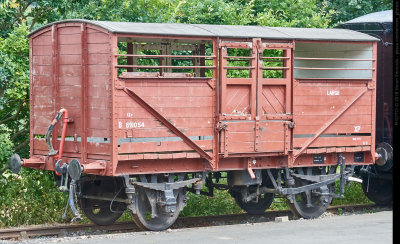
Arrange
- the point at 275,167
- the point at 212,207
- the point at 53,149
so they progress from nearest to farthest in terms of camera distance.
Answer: the point at 53,149 → the point at 275,167 → the point at 212,207

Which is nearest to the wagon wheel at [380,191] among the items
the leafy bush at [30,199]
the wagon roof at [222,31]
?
the wagon roof at [222,31]

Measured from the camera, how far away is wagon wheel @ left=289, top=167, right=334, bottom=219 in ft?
46.1

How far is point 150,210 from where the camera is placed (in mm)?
12531

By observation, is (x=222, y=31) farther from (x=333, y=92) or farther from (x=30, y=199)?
(x=30, y=199)

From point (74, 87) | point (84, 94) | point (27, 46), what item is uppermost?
point (27, 46)

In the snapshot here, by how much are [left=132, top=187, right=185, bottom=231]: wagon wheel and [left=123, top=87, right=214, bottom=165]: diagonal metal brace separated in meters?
0.75

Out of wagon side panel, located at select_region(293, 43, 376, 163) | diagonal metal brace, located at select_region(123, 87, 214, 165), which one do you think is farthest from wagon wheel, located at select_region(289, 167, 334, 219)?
diagonal metal brace, located at select_region(123, 87, 214, 165)

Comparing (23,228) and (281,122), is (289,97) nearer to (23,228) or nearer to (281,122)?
(281,122)

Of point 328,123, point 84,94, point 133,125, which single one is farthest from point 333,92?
point 84,94

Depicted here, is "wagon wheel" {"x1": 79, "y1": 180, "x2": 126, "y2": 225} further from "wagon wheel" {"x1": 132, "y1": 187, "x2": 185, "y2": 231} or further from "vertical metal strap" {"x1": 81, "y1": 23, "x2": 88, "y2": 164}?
"vertical metal strap" {"x1": 81, "y1": 23, "x2": 88, "y2": 164}

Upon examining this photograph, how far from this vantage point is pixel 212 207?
50.4 feet

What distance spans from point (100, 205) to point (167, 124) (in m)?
2.38

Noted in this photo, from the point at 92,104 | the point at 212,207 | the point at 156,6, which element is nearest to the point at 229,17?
the point at 156,6

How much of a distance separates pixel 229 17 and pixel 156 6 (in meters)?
1.94
